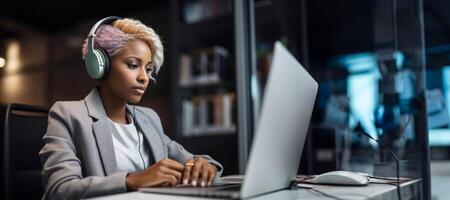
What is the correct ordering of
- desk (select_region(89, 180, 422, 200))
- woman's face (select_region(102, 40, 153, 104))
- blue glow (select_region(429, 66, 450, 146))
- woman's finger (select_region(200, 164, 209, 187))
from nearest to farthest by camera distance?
desk (select_region(89, 180, 422, 200)) → woman's finger (select_region(200, 164, 209, 187)) → woman's face (select_region(102, 40, 153, 104)) → blue glow (select_region(429, 66, 450, 146))

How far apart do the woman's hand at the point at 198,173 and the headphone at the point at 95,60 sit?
0.32m

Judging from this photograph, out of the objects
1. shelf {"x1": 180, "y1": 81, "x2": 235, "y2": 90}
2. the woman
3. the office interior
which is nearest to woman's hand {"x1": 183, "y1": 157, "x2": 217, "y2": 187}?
the woman

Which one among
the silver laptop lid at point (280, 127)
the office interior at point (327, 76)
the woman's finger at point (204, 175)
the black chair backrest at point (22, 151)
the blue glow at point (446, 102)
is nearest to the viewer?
the silver laptop lid at point (280, 127)

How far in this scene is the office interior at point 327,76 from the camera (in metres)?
1.88

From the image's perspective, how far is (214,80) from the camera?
2.74 meters

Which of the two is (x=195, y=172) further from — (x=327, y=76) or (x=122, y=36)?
(x=327, y=76)

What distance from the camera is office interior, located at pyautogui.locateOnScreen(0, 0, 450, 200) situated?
6.17ft

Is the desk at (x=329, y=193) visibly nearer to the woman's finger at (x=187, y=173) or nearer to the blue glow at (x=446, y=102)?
the woman's finger at (x=187, y=173)

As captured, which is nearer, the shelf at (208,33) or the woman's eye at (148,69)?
the woman's eye at (148,69)

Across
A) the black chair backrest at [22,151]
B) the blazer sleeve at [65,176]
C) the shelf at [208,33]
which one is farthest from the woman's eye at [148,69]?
the shelf at [208,33]

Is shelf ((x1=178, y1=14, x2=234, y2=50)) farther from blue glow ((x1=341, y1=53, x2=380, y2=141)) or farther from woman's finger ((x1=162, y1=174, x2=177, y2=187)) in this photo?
woman's finger ((x1=162, y1=174, x2=177, y2=187))

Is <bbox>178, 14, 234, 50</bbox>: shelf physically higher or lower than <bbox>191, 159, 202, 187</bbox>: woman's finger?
higher

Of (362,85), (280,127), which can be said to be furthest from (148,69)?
(362,85)

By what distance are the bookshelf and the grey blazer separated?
1612mm
